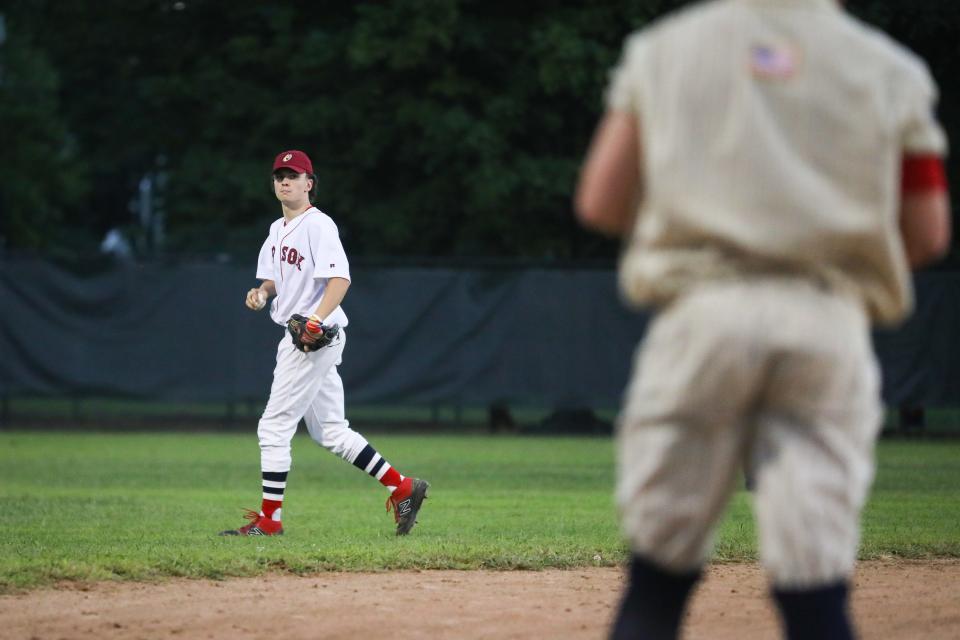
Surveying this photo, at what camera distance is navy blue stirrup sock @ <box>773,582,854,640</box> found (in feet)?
9.85

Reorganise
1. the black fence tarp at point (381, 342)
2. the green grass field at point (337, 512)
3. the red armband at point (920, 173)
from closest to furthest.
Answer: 1. the red armband at point (920, 173)
2. the green grass field at point (337, 512)
3. the black fence tarp at point (381, 342)

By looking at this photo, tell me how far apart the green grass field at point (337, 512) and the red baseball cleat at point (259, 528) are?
9cm

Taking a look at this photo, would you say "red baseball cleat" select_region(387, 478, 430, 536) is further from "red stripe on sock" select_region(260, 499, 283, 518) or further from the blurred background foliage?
the blurred background foliage

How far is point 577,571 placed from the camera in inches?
293

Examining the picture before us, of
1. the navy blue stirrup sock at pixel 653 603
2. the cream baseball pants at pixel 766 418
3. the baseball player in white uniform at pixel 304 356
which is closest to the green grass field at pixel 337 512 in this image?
the baseball player in white uniform at pixel 304 356

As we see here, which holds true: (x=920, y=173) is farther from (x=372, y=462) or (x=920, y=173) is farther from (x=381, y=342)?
(x=381, y=342)

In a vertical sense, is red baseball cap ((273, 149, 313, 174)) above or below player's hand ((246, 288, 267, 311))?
above

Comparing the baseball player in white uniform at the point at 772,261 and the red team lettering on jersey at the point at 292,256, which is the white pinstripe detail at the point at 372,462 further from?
the baseball player in white uniform at the point at 772,261

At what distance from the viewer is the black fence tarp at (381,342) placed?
19797mm

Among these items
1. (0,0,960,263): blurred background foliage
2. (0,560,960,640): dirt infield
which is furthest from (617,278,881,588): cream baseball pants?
(0,0,960,263): blurred background foliage

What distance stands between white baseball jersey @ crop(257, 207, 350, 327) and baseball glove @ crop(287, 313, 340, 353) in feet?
0.32

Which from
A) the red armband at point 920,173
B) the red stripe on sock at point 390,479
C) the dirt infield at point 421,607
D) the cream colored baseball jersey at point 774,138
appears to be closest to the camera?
the cream colored baseball jersey at point 774,138

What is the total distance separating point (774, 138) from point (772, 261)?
0.84ft

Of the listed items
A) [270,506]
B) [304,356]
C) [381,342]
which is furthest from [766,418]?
[381,342]
